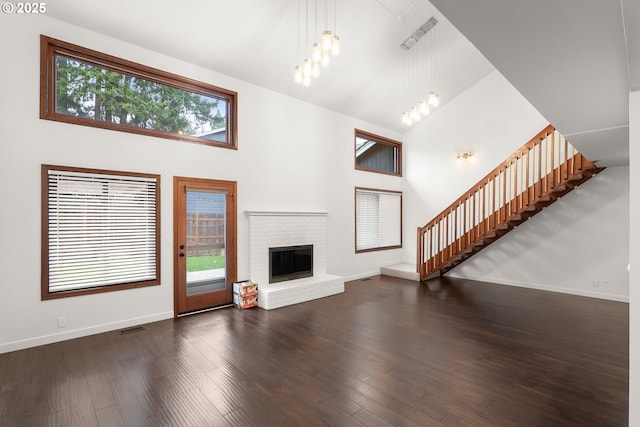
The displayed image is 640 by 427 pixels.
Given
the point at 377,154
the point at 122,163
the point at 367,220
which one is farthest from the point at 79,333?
the point at 377,154

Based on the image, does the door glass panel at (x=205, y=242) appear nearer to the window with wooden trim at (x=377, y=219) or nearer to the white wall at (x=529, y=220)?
the window with wooden trim at (x=377, y=219)

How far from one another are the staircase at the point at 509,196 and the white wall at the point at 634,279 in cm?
378

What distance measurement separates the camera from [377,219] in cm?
800

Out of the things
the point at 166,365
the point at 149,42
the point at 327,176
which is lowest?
the point at 166,365

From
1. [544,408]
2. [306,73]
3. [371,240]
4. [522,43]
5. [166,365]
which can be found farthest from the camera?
[371,240]

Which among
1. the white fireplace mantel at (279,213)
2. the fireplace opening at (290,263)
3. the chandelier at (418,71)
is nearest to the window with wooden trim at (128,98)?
the white fireplace mantel at (279,213)

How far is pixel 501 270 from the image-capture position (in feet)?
22.1

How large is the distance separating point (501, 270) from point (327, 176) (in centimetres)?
446

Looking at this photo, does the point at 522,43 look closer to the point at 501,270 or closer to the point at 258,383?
the point at 258,383

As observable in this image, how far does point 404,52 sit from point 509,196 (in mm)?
3520

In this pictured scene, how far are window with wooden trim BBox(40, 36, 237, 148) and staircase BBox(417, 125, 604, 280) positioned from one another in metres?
5.00

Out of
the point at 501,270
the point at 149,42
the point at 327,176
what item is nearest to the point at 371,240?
the point at 327,176

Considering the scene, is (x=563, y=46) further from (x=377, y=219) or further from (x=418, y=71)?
(x=377, y=219)

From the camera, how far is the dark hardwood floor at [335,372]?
2.31m
